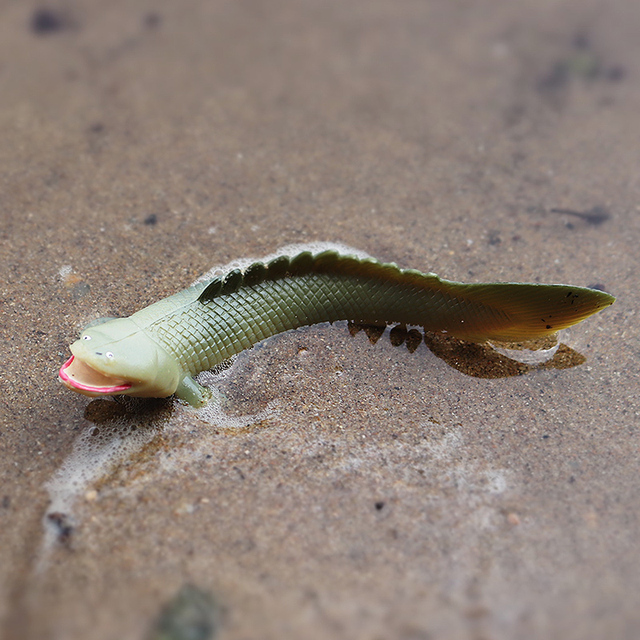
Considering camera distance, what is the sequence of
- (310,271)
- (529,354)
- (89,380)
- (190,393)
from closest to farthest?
(89,380) < (190,393) < (310,271) < (529,354)

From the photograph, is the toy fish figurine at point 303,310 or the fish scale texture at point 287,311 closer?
the toy fish figurine at point 303,310

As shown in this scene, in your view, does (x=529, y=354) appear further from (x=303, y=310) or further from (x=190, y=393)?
(x=190, y=393)

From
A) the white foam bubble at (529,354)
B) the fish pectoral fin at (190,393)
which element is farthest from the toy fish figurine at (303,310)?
the white foam bubble at (529,354)

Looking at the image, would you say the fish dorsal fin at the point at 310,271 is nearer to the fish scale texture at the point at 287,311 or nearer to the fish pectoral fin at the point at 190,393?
the fish scale texture at the point at 287,311

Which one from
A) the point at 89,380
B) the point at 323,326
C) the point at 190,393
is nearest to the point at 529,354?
the point at 323,326

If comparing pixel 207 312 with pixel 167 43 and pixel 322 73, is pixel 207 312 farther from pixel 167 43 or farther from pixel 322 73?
pixel 167 43

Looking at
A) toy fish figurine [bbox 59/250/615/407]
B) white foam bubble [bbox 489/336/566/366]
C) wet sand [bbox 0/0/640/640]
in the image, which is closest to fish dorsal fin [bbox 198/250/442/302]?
toy fish figurine [bbox 59/250/615/407]

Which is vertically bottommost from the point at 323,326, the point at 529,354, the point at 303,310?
the point at 529,354
